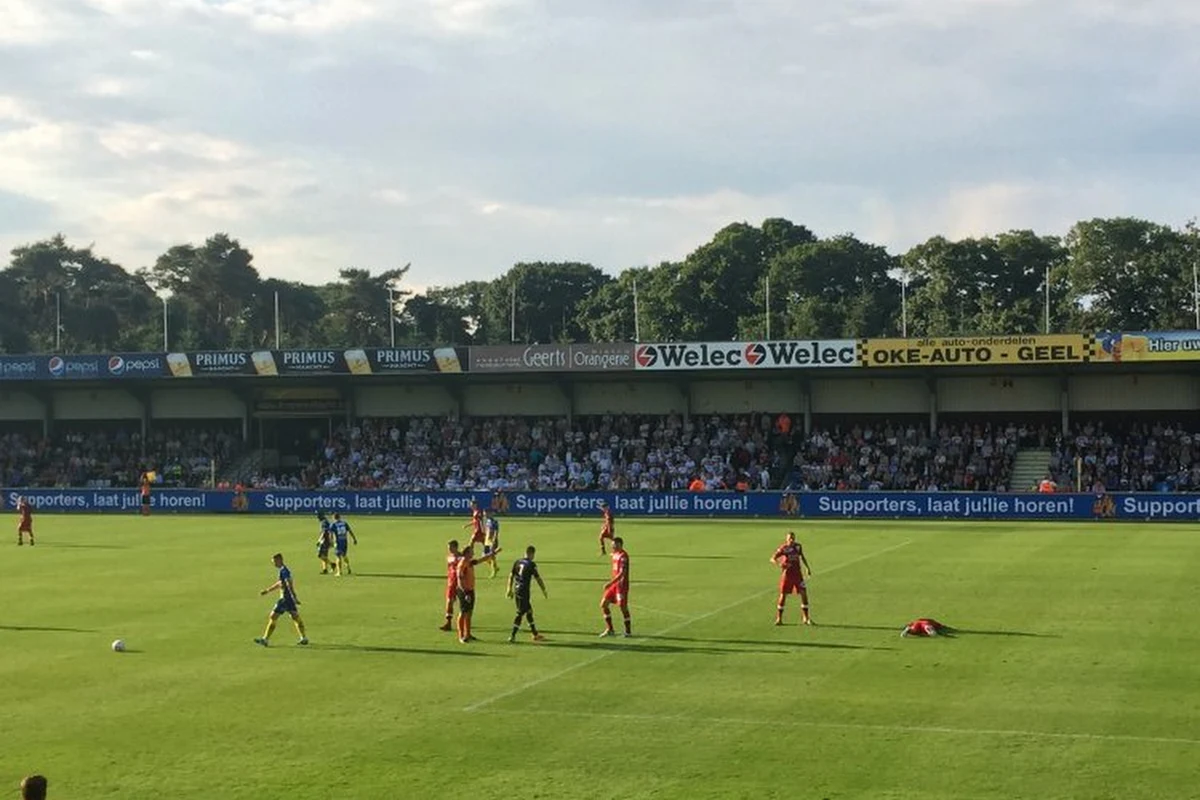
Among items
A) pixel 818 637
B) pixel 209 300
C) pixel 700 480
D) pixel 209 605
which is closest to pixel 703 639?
pixel 818 637

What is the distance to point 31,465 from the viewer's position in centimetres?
7888

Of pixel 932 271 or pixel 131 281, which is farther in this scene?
pixel 131 281

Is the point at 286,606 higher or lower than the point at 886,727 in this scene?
higher

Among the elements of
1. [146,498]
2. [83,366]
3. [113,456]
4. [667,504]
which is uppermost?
[83,366]

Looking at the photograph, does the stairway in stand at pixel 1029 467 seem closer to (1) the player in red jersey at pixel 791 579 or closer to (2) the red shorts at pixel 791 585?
(1) the player in red jersey at pixel 791 579

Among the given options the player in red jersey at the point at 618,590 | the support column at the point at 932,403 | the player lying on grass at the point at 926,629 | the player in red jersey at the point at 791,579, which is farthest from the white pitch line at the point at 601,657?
the support column at the point at 932,403

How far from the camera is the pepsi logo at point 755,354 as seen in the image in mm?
65625

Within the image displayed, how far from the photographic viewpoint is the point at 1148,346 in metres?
59.8

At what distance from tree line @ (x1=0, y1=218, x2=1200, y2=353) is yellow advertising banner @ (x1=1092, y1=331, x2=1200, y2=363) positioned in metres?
15.3

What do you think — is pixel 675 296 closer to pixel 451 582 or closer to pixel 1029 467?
pixel 1029 467

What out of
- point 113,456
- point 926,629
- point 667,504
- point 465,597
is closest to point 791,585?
point 926,629

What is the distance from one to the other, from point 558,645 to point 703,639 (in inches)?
104

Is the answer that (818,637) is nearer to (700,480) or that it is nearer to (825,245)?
(700,480)

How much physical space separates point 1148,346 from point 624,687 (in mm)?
47173
